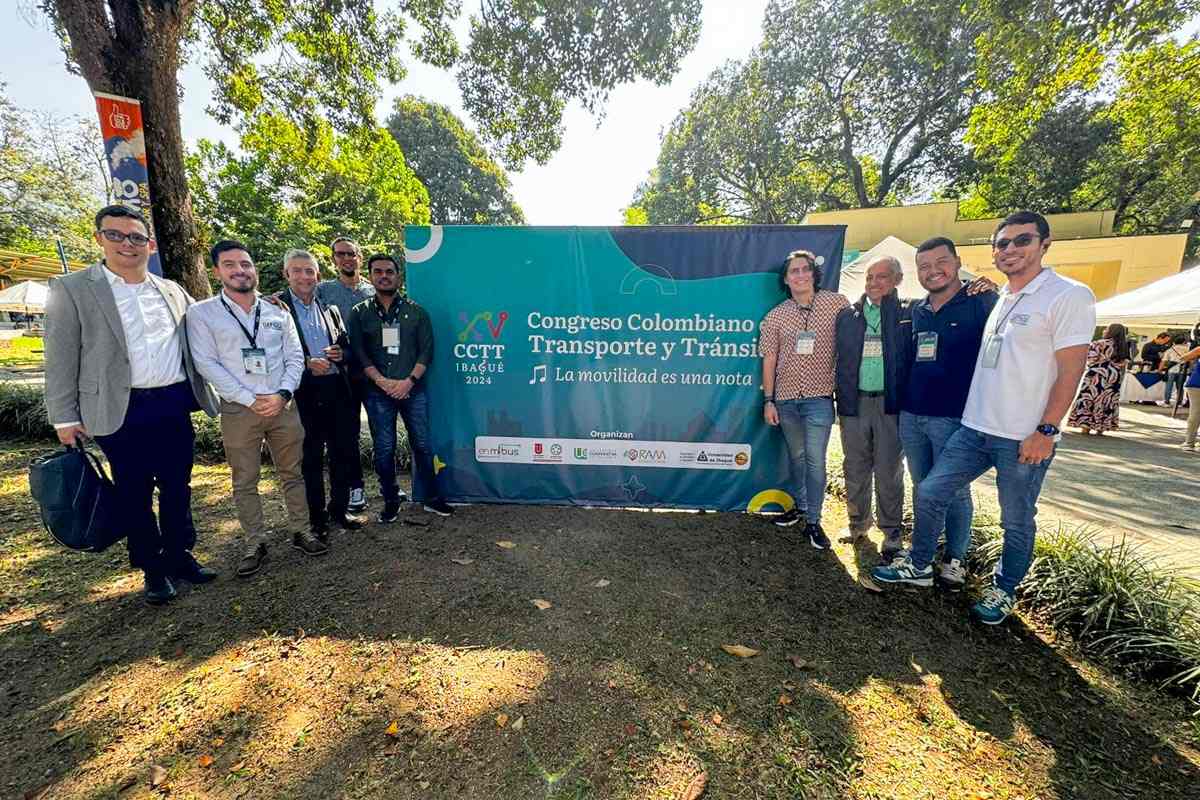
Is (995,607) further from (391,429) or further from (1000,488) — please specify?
(391,429)

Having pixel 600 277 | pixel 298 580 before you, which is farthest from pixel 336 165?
pixel 298 580

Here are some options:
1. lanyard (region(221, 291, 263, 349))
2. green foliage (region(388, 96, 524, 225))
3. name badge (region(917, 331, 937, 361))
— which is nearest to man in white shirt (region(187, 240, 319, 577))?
lanyard (region(221, 291, 263, 349))

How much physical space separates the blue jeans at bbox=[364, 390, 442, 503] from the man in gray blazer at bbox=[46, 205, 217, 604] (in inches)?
40.5

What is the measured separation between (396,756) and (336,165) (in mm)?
12235

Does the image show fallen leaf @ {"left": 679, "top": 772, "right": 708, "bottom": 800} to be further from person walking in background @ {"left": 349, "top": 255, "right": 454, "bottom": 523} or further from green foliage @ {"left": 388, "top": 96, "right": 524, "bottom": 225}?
green foliage @ {"left": 388, "top": 96, "right": 524, "bottom": 225}

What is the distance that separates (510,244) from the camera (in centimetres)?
378

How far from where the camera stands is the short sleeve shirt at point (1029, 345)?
7.31 feet

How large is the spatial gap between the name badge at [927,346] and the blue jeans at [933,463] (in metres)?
0.37

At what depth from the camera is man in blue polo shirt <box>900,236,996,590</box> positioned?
273 centimetres

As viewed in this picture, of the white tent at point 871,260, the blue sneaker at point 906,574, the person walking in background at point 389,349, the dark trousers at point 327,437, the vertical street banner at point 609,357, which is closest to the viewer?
the blue sneaker at point 906,574

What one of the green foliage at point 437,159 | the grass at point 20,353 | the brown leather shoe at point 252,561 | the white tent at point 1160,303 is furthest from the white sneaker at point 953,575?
the green foliage at point 437,159

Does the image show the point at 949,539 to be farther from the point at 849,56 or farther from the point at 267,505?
the point at 849,56

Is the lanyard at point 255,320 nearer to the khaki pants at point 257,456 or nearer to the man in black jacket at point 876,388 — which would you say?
the khaki pants at point 257,456

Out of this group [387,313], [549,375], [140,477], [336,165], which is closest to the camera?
[140,477]
